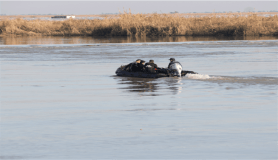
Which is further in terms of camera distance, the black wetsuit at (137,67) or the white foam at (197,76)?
the black wetsuit at (137,67)

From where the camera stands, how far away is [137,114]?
14.3 metres

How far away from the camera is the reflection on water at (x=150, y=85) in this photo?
1970 centimetres

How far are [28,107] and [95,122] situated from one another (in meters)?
3.70

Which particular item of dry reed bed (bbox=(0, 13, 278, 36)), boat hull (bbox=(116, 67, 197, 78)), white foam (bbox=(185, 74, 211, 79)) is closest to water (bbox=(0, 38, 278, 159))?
white foam (bbox=(185, 74, 211, 79))

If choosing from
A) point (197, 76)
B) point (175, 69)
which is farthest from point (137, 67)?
point (197, 76)

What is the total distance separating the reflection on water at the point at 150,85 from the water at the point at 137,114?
0.04m

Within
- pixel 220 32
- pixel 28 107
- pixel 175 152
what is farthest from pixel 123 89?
pixel 220 32

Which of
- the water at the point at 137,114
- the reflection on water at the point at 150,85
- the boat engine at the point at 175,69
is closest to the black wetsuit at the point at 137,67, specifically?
the reflection on water at the point at 150,85

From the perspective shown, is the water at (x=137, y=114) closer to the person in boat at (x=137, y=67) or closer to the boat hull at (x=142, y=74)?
the boat hull at (x=142, y=74)

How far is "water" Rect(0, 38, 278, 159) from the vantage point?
33.8ft

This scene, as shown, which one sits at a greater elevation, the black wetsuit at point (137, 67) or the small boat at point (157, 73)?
the black wetsuit at point (137, 67)

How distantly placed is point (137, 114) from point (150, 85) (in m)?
7.77

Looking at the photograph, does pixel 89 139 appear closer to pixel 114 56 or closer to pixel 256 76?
pixel 256 76

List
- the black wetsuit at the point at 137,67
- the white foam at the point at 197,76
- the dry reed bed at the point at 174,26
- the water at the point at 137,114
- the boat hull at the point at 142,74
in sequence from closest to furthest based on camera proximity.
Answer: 1. the water at the point at 137,114
2. the white foam at the point at 197,76
3. the boat hull at the point at 142,74
4. the black wetsuit at the point at 137,67
5. the dry reed bed at the point at 174,26
